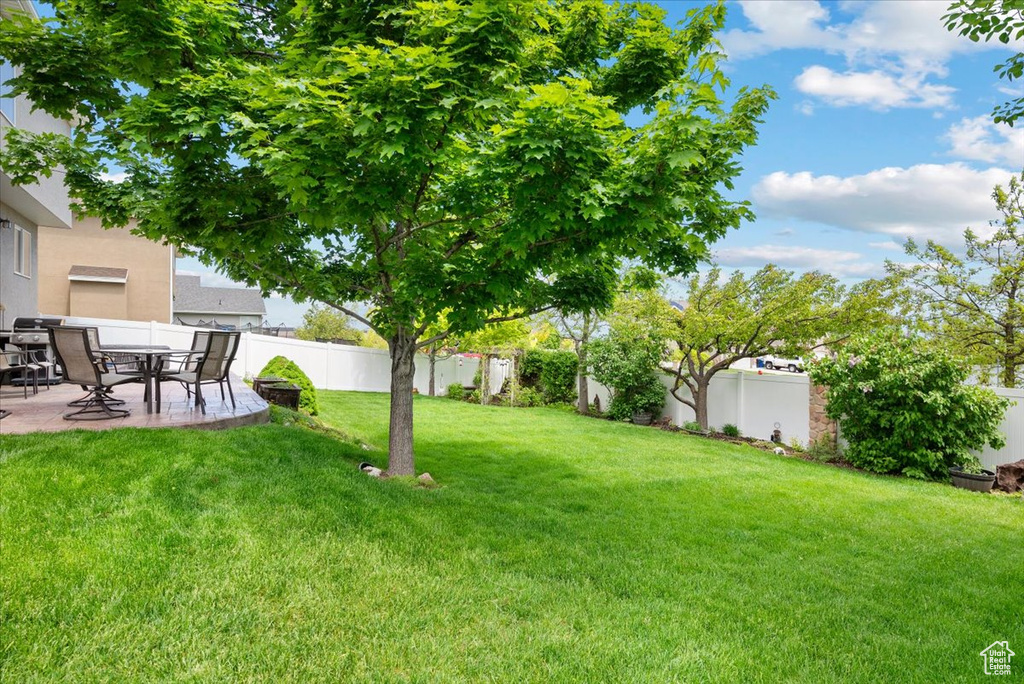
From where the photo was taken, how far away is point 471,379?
2152 centimetres

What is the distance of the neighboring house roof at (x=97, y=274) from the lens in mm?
23797

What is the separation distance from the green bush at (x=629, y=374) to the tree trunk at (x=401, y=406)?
934 centimetres

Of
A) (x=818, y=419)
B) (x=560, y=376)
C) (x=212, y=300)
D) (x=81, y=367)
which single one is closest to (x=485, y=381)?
(x=560, y=376)

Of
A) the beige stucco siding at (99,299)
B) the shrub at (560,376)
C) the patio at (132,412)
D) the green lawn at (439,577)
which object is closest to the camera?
the green lawn at (439,577)

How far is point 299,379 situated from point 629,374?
8.75 meters

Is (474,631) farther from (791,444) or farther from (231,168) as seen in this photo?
(791,444)

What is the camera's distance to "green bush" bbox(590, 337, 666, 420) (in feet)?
50.0

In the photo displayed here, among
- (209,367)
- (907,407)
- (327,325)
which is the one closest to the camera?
(209,367)

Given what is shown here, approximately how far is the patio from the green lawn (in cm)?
52

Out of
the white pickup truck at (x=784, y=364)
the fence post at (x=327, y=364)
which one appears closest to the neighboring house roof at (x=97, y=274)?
the fence post at (x=327, y=364)

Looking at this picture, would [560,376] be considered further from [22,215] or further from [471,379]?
[22,215]

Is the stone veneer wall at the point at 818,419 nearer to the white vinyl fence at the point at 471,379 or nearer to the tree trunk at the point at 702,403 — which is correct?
the white vinyl fence at the point at 471,379

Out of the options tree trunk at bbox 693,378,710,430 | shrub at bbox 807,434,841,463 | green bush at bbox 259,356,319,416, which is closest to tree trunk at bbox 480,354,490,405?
green bush at bbox 259,356,319,416

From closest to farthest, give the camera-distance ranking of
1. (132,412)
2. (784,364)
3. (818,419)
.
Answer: (132,412) → (818,419) → (784,364)
